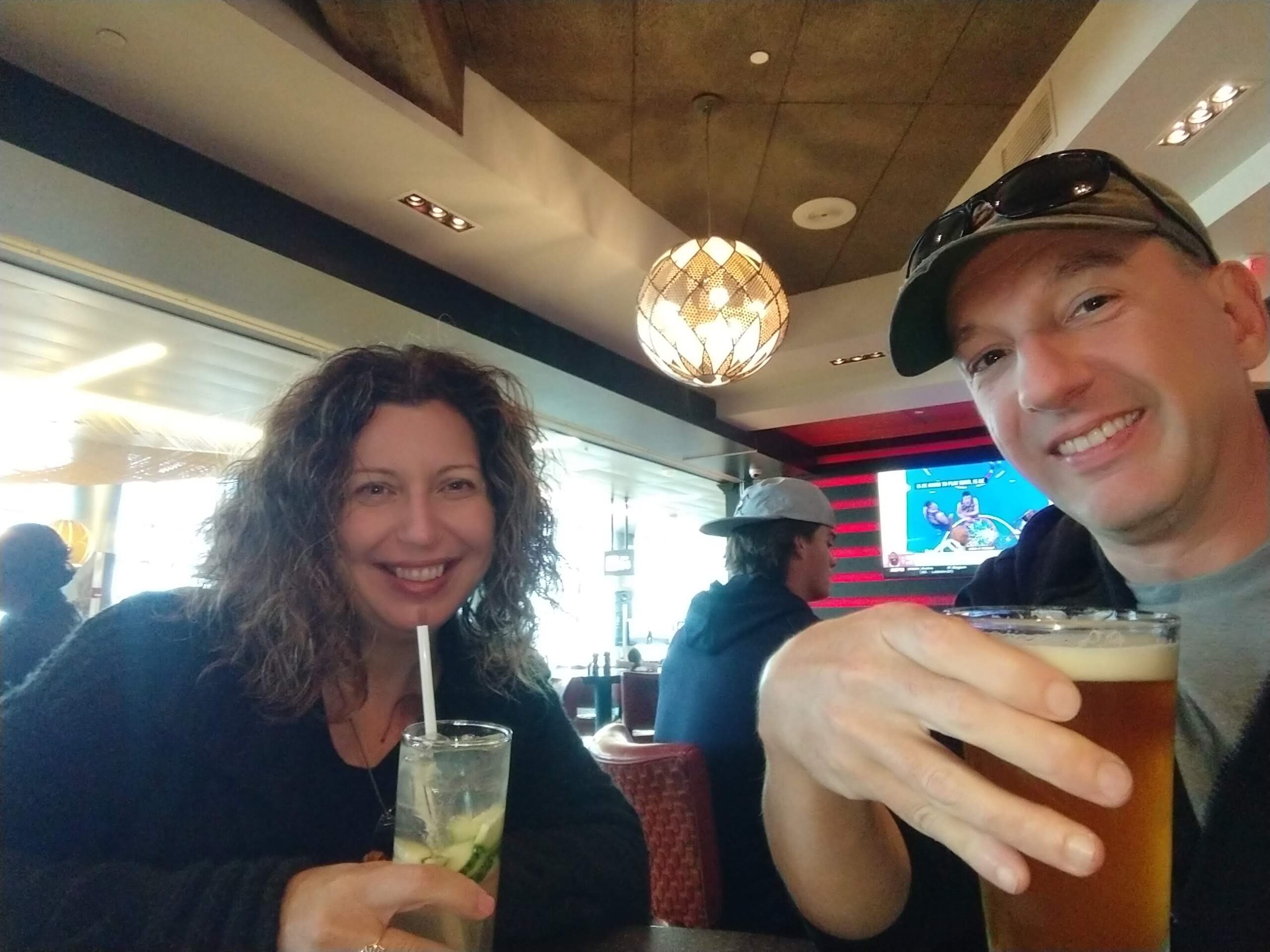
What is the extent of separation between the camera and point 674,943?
0.83 m

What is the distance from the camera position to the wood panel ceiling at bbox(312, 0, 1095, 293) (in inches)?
92.2

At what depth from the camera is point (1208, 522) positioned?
0.93 meters

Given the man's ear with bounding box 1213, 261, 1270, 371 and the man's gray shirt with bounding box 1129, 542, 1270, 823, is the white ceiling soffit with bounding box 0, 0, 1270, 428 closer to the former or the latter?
the man's ear with bounding box 1213, 261, 1270, 371

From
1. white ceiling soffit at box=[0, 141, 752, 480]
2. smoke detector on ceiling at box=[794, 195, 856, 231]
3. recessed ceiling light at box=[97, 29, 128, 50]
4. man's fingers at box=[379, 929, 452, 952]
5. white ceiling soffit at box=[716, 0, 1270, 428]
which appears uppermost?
smoke detector on ceiling at box=[794, 195, 856, 231]

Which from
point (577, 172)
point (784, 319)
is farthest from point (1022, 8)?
point (577, 172)

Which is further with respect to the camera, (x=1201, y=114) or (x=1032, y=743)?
(x=1201, y=114)

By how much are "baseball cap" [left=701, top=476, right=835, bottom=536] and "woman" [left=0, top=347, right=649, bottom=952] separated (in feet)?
5.01

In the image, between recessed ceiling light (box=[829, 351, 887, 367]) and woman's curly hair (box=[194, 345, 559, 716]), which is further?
recessed ceiling light (box=[829, 351, 887, 367])

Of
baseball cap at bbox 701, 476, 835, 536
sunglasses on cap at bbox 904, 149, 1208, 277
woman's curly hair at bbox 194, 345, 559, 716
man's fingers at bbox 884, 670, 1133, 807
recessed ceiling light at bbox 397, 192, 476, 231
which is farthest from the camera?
baseball cap at bbox 701, 476, 835, 536

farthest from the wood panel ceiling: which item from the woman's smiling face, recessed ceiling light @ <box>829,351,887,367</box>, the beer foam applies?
the beer foam

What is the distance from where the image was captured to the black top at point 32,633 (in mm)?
2611

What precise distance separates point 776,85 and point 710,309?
0.90m

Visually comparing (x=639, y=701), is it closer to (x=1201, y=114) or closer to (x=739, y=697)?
(x=739, y=697)

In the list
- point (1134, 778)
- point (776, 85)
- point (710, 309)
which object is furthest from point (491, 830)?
point (776, 85)
